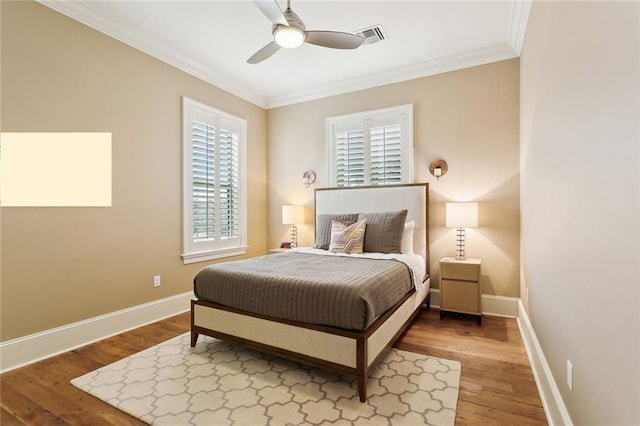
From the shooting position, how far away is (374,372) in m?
2.27

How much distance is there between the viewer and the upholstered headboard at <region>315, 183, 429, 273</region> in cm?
384

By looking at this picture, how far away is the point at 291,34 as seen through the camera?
7.47ft

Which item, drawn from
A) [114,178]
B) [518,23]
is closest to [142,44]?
[114,178]

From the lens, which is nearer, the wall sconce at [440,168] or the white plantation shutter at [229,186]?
the wall sconce at [440,168]

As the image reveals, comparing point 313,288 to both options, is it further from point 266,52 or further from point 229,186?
point 229,186

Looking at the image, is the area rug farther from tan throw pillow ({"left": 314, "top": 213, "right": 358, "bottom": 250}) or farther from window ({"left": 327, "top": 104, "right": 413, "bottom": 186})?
window ({"left": 327, "top": 104, "right": 413, "bottom": 186})

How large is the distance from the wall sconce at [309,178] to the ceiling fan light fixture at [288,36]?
254cm

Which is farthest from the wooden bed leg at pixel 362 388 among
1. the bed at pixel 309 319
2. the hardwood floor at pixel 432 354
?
the hardwood floor at pixel 432 354

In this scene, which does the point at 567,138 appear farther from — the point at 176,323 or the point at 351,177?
the point at 176,323

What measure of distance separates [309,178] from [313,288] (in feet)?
9.49

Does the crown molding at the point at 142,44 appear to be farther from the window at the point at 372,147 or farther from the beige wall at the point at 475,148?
the beige wall at the point at 475,148

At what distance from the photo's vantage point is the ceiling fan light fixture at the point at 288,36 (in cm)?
225

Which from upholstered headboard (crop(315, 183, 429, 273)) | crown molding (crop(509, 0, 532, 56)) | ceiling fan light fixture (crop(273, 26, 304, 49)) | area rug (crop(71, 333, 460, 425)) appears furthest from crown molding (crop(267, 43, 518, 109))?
area rug (crop(71, 333, 460, 425))

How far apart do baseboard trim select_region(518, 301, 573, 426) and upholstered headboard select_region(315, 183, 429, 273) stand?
1403 mm
